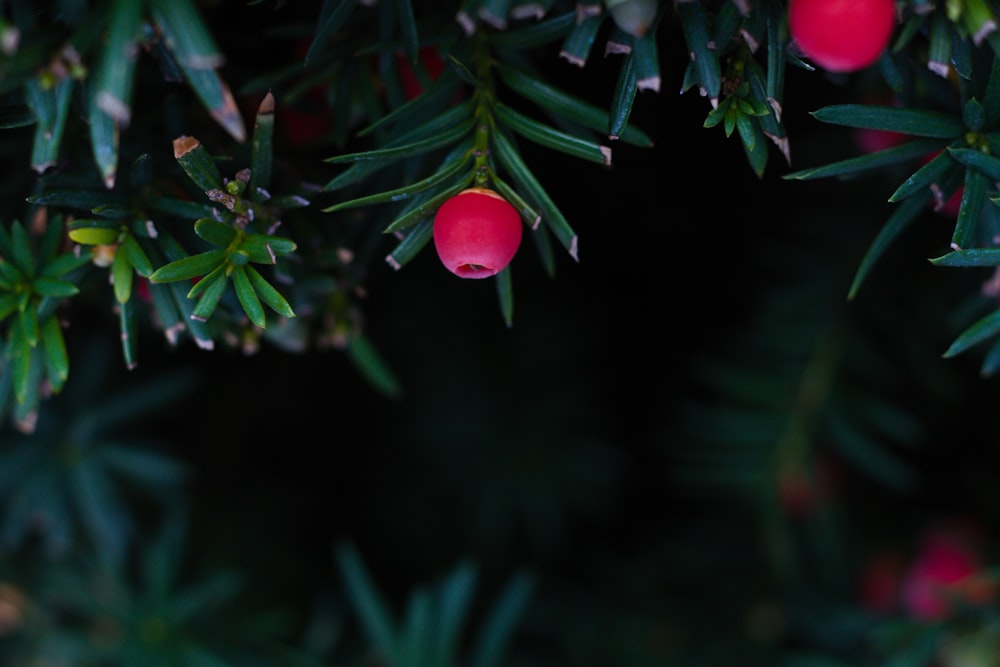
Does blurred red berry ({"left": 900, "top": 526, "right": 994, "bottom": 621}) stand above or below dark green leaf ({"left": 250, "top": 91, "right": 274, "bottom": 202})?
below

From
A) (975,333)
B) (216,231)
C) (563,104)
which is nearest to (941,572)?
(975,333)

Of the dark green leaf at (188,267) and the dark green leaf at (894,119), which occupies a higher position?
the dark green leaf at (188,267)

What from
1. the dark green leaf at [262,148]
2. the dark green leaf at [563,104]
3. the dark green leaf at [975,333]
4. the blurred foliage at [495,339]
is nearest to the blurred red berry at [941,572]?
the blurred foliage at [495,339]

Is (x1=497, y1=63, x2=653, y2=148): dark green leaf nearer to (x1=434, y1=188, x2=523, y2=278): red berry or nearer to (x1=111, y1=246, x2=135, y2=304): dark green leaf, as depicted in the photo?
(x1=434, y1=188, x2=523, y2=278): red berry

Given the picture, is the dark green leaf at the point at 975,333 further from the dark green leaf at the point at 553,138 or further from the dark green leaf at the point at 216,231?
the dark green leaf at the point at 216,231

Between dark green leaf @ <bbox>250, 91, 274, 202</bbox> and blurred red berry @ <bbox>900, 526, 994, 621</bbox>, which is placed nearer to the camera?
dark green leaf @ <bbox>250, 91, 274, 202</bbox>

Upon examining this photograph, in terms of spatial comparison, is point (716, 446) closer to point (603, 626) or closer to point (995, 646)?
point (603, 626)

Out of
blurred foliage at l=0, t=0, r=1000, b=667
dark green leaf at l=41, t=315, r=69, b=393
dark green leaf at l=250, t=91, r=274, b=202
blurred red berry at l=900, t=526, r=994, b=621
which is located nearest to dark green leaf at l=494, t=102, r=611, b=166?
blurred foliage at l=0, t=0, r=1000, b=667
